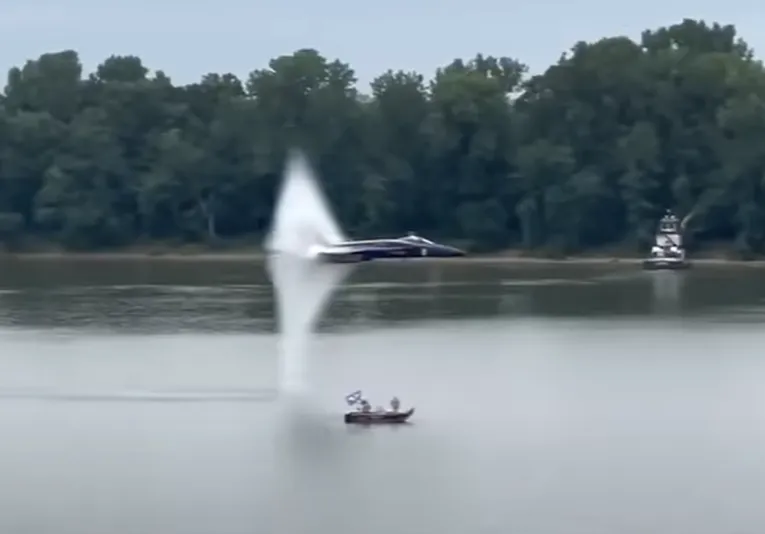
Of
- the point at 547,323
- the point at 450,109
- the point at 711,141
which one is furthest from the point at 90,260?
the point at 547,323

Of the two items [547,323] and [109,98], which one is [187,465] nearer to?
[547,323]

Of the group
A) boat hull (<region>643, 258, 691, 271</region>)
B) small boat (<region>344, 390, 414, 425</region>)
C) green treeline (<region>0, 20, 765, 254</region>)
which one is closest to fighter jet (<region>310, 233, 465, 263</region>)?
small boat (<region>344, 390, 414, 425</region>)

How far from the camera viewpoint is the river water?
1617 inches

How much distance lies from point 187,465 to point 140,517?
18.3 ft

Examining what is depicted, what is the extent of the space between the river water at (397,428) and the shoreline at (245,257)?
33836 millimetres

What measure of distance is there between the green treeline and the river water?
3784cm

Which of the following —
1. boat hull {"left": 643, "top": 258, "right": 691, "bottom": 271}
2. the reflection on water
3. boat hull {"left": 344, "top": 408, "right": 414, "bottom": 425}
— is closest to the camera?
boat hull {"left": 344, "top": 408, "right": 414, "bottom": 425}

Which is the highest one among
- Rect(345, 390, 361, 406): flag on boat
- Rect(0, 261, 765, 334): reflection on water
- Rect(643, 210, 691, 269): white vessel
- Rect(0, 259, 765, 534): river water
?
Rect(643, 210, 691, 269): white vessel

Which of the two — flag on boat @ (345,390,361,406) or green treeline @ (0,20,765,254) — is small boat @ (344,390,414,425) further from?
green treeline @ (0,20,765,254)

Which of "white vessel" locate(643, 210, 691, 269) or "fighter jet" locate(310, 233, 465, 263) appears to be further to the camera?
"white vessel" locate(643, 210, 691, 269)

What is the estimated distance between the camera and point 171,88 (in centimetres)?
14812

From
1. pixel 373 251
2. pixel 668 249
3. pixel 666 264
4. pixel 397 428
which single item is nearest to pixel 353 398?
pixel 397 428

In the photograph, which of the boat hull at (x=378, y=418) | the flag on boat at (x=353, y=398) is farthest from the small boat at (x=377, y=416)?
the flag on boat at (x=353, y=398)

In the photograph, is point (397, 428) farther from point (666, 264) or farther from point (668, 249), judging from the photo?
point (668, 249)
